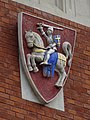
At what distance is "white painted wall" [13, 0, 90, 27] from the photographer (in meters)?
15.2

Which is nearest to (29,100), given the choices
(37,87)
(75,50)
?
(37,87)

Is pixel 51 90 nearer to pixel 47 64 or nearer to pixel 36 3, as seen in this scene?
pixel 47 64

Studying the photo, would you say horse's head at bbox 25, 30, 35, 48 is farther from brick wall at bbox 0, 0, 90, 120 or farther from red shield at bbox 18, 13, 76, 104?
brick wall at bbox 0, 0, 90, 120

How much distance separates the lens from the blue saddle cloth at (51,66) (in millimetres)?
14633

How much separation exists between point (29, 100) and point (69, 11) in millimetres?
1812

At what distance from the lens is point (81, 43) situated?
50.6 feet

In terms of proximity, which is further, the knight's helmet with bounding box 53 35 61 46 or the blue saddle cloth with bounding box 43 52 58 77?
the knight's helmet with bounding box 53 35 61 46

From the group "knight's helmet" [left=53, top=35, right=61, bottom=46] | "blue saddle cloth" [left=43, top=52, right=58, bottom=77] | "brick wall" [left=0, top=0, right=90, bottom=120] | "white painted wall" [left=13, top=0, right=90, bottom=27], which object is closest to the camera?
"brick wall" [left=0, top=0, right=90, bottom=120]

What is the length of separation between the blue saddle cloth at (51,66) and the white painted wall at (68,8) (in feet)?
2.73

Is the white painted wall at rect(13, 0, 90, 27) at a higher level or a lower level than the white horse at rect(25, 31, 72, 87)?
higher

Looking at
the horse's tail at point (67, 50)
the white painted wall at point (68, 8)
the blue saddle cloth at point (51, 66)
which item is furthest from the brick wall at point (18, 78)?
the blue saddle cloth at point (51, 66)

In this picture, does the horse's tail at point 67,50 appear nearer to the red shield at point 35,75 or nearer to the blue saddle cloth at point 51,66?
the blue saddle cloth at point 51,66

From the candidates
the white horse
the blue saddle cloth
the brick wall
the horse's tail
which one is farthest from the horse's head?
the horse's tail

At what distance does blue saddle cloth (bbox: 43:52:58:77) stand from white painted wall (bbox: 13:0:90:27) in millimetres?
833
